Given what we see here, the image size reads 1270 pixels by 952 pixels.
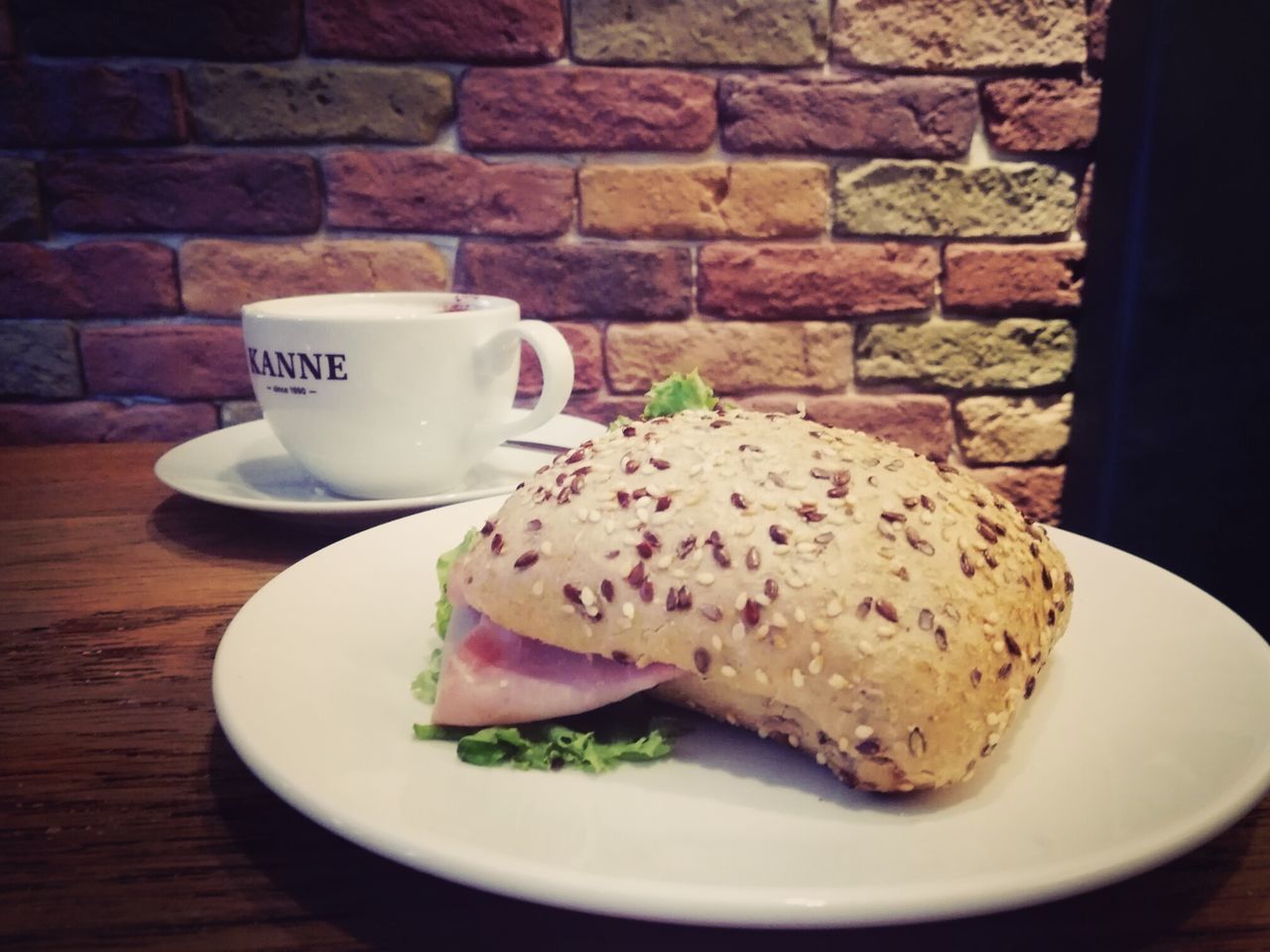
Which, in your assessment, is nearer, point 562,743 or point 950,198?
point 562,743

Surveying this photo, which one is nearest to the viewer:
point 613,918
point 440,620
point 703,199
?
point 613,918

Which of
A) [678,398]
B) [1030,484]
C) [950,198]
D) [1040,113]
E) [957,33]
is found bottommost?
[1030,484]

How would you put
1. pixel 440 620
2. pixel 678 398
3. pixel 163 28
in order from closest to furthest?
pixel 440 620
pixel 678 398
pixel 163 28

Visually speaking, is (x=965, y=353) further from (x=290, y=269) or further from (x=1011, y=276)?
(x=290, y=269)

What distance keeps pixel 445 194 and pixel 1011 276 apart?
807mm

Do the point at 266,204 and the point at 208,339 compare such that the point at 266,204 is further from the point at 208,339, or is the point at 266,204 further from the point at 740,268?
the point at 740,268

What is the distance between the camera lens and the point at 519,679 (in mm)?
544

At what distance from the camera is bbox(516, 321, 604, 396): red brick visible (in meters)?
1.32

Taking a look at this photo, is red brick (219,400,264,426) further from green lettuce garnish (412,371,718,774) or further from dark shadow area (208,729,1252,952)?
dark shadow area (208,729,1252,952)

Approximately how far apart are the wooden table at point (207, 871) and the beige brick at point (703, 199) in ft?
2.73

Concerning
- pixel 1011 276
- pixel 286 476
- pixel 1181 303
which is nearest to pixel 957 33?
pixel 1011 276

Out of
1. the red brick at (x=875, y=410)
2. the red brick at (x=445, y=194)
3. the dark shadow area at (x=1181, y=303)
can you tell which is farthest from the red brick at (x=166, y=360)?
the dark shadow area at (x=1181, y=303)

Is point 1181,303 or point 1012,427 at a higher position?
point 1181,303

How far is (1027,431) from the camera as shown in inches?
55.8
